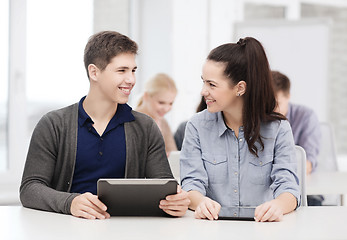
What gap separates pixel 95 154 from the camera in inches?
81.6

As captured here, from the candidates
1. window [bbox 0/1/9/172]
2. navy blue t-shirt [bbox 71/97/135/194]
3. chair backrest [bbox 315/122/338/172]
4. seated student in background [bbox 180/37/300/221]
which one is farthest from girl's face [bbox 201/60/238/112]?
window [bbox 0/1/9/172]

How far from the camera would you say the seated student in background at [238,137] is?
2.04 metres

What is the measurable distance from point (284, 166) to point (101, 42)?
0.83 metres

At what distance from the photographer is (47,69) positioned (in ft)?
15.5

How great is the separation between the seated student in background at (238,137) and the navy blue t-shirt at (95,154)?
0.25 m

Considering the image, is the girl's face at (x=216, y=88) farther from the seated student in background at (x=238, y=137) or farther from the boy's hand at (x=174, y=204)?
the boy's hand at (x=174, y=204)

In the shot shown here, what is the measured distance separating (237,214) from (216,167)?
1.12 feet

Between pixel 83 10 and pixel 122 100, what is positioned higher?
pixel 83 10

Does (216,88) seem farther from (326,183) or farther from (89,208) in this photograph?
(326,183)

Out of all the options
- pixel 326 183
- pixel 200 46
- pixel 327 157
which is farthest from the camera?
pixel 200 46

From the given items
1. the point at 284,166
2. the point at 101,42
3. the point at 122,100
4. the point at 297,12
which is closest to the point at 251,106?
the point at 284,166

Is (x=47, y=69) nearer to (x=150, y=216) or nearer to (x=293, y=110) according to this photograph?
(x=293, y=110)

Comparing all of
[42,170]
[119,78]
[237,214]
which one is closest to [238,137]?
[237,214]

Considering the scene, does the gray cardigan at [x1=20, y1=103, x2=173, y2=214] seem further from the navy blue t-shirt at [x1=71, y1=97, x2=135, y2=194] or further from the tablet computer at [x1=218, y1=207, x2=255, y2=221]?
the tablet computer at [x1=218, y1=207, x2=255, y2=221]
